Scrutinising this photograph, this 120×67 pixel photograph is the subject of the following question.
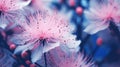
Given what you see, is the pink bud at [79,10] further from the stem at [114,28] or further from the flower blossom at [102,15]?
the stem at [114,28]

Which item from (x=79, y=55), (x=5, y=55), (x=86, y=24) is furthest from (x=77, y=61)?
(x=5, y=55)

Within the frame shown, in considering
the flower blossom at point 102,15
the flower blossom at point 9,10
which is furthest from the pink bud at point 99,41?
the flower blossom at point 9,10

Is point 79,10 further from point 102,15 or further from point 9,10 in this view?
point 9,10

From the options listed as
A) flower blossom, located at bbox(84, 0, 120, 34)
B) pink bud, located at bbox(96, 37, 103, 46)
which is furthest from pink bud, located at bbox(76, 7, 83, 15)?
pink bud, located at bbox(96, 37, 103, 46)

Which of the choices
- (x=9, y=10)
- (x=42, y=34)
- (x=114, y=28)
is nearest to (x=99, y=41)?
(x=114, y=28)

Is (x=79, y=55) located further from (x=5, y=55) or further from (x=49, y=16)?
(x=5, y=55)

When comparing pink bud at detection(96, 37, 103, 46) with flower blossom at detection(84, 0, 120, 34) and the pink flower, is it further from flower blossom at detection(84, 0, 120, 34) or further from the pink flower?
the pink flower
